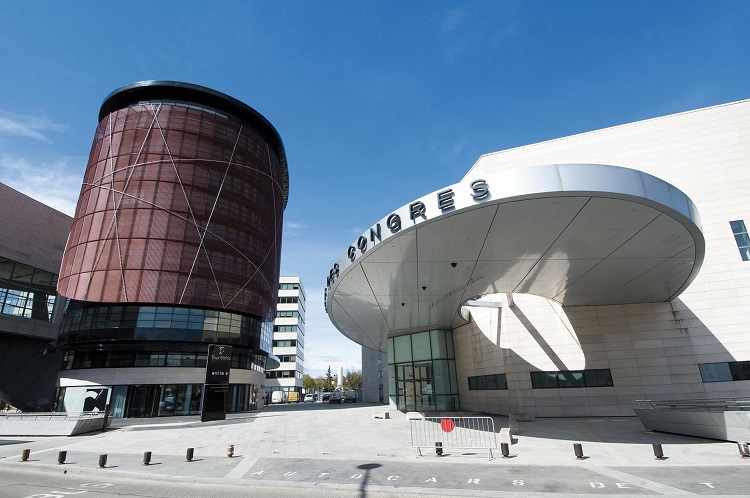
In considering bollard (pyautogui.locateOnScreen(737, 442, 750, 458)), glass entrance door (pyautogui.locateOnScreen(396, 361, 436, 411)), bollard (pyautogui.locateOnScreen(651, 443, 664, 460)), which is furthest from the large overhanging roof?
glass entrance door (pyautogui.locateOnScreen(396, 361, 436, 411))

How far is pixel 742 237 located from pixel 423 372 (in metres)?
24.0

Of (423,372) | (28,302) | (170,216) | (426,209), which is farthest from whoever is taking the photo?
(28,302)

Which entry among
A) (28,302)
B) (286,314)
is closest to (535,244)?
(28,302)

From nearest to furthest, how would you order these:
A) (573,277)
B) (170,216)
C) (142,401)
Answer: (573,277), (142,401), (170,216)

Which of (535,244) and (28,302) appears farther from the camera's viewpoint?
(28,302)

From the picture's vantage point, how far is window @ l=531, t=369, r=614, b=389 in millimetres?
24422

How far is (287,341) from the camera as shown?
91.9 m

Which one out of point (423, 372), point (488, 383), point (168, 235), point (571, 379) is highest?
point (168, 235)

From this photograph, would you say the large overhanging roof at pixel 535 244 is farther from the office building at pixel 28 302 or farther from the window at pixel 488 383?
the office building at pixel 28 302

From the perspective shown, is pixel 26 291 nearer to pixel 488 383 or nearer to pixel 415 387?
pixel 415 387

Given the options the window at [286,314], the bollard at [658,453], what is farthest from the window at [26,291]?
the bollard at [658,453]

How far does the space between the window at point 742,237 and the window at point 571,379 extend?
11409 millimetres

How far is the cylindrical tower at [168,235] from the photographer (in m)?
39.2

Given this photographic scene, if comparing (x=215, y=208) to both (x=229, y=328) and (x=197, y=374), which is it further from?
(x=197, y=374)
